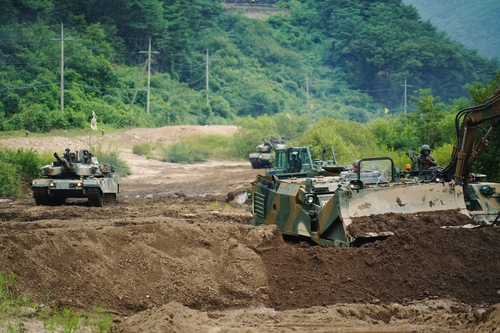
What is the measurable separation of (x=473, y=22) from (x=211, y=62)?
137 ft

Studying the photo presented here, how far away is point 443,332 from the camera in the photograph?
807cm

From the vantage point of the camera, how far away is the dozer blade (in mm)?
12398

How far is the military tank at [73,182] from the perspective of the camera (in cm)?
2269

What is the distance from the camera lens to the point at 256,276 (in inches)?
450

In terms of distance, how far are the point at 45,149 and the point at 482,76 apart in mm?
48542

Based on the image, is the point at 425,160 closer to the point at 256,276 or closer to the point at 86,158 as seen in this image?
the point at 256,276

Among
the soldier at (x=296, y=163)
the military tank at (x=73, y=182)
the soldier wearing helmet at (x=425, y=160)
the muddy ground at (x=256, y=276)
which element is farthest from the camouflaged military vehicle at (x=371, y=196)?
the military tank at (x=73, y=182)

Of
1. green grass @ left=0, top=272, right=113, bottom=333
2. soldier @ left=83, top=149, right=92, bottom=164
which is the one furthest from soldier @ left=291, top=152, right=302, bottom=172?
green grass @ left=0, top=272, right=113, bottom=333

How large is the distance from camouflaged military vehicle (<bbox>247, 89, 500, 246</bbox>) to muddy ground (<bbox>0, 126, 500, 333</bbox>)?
15.0 inches

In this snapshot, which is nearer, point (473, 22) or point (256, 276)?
point (256, 276)

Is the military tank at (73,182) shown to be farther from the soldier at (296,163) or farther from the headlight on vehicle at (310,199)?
the headlight on vehicle at (310,199)

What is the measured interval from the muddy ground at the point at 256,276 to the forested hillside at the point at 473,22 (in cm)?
7891

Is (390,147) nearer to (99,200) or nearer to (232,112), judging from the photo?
(99,200)

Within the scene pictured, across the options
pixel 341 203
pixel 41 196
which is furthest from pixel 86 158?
pixel 341 203
